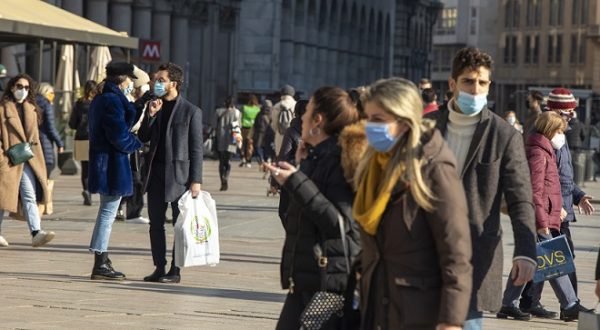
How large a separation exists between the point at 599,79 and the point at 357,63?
3132 cm

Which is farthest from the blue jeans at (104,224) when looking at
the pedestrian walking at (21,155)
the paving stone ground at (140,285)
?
the pedestrian walking at (21,155)

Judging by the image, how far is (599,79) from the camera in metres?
120

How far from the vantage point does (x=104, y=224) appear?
1245 centimetres

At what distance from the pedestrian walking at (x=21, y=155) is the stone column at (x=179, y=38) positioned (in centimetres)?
3948

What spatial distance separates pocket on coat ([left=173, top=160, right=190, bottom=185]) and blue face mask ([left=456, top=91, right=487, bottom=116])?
5.41 meters

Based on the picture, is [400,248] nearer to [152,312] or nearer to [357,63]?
[152,312]

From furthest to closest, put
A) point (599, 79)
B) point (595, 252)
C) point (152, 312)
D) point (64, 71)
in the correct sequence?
point (599, 79), point (64, 71), point (595, 252), point (152, 312)

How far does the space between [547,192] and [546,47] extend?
119 m

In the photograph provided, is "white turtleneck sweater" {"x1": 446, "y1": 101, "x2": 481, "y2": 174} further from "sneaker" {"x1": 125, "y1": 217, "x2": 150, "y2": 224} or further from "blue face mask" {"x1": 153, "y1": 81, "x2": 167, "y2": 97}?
"sneaker" {"x1": 125, "y1": 217, "x2": 150, "y2": 224}

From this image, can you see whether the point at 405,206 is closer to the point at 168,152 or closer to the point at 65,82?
the point at 168,152

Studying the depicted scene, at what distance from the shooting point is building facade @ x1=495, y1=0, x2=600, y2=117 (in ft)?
405

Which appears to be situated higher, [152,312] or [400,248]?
[400,248]

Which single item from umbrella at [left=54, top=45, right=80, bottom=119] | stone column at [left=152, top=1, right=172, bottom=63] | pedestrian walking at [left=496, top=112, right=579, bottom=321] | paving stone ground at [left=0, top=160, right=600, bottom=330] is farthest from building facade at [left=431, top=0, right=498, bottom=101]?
pedestrian walking at [left=496, top=112, right=579, bottom=321]

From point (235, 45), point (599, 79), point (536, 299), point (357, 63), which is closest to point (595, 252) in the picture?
point (536, 299)
